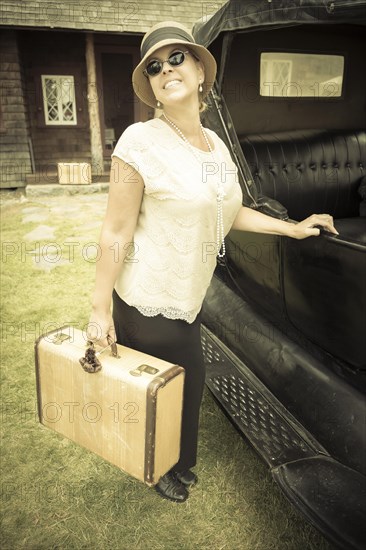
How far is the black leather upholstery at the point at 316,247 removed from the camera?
1.70 m

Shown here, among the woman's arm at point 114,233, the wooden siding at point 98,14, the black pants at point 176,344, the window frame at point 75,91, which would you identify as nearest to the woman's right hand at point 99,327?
the woman's arm at point 114,233

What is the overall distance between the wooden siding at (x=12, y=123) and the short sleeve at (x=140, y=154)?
28.4ft

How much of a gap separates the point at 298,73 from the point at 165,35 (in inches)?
73.8

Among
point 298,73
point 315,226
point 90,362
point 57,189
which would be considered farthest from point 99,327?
point 57,189

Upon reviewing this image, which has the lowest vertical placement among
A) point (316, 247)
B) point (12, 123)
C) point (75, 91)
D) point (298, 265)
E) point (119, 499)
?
point (119, 499)

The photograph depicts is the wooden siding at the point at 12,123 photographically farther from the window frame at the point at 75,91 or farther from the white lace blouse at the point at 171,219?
the white lace blouse at the point at 171,219

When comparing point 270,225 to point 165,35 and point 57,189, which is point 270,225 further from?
point 57,189

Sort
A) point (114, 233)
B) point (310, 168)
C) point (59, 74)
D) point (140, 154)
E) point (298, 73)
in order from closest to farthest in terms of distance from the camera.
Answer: point (140, 154) → point (114, 233) → point (298, 73) → point (310, 168) → point (59, 74)

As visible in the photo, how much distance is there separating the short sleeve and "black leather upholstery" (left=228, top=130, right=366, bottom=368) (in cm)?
76

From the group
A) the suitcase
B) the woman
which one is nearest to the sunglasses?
the woman

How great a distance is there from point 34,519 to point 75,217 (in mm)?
5525

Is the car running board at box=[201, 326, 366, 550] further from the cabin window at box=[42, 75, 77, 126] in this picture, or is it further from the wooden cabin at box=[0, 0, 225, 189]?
the cabin window at box=[42, 75, 77, 126]

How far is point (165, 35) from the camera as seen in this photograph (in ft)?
5.19

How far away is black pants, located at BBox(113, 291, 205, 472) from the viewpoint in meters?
1.78
